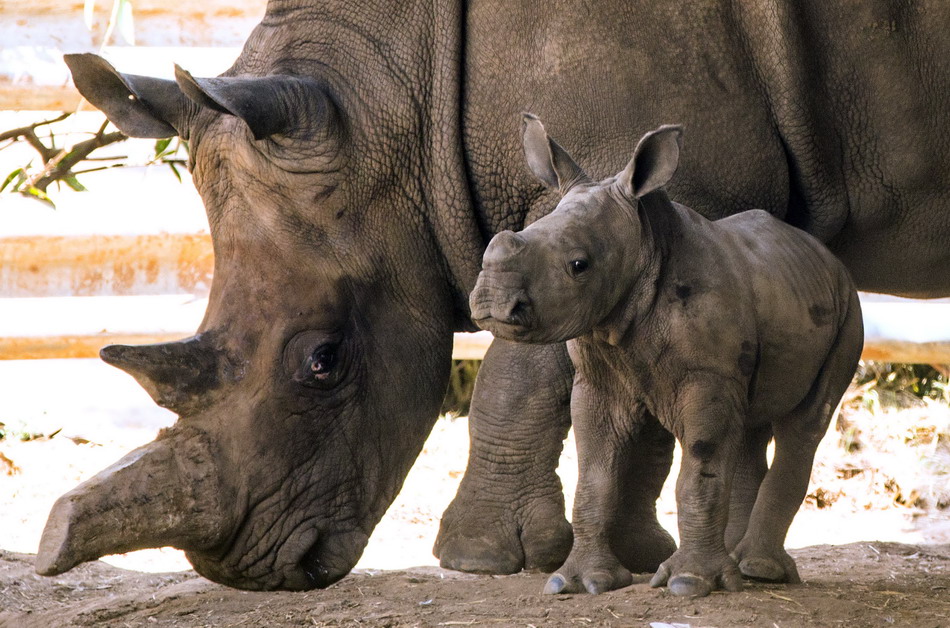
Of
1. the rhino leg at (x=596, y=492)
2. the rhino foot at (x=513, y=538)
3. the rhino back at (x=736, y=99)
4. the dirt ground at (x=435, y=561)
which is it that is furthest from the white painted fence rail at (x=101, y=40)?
the rhino leg at (x=596, y=492)

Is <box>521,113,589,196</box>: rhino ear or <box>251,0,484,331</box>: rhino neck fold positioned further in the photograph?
<box>251,0,484,331</box>: rhino neck fold

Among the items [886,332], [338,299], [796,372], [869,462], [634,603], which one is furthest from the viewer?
[886,332]

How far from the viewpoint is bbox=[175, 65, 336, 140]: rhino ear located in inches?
161

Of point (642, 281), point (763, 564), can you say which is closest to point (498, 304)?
point (642, 281)

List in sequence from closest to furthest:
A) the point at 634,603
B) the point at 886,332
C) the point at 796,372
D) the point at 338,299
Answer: the point at 634,603 < the point at 796,372 < the point at 338,299 < the point at 886,332

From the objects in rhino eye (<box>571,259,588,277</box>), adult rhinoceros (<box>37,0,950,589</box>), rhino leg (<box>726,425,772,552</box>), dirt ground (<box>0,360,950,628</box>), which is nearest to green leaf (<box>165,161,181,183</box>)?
dirt ground (<box>0,360,950,628</box>)

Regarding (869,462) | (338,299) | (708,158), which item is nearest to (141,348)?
(338,299)

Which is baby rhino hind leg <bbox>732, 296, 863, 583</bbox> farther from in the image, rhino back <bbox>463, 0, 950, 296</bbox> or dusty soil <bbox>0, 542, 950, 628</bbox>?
rhino back <bbox>463, 0, 950, 296</bbox>

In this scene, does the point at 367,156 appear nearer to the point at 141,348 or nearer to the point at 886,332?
A: the point at 141,348

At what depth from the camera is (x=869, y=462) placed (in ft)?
25.1

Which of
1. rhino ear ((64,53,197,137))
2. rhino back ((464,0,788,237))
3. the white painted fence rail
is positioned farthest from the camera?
the white painted fence rail

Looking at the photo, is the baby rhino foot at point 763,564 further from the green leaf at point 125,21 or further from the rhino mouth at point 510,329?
the green leaf at point 125,21

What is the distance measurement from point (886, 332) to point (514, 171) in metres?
4.19

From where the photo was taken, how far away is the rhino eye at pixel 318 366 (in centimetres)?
443
